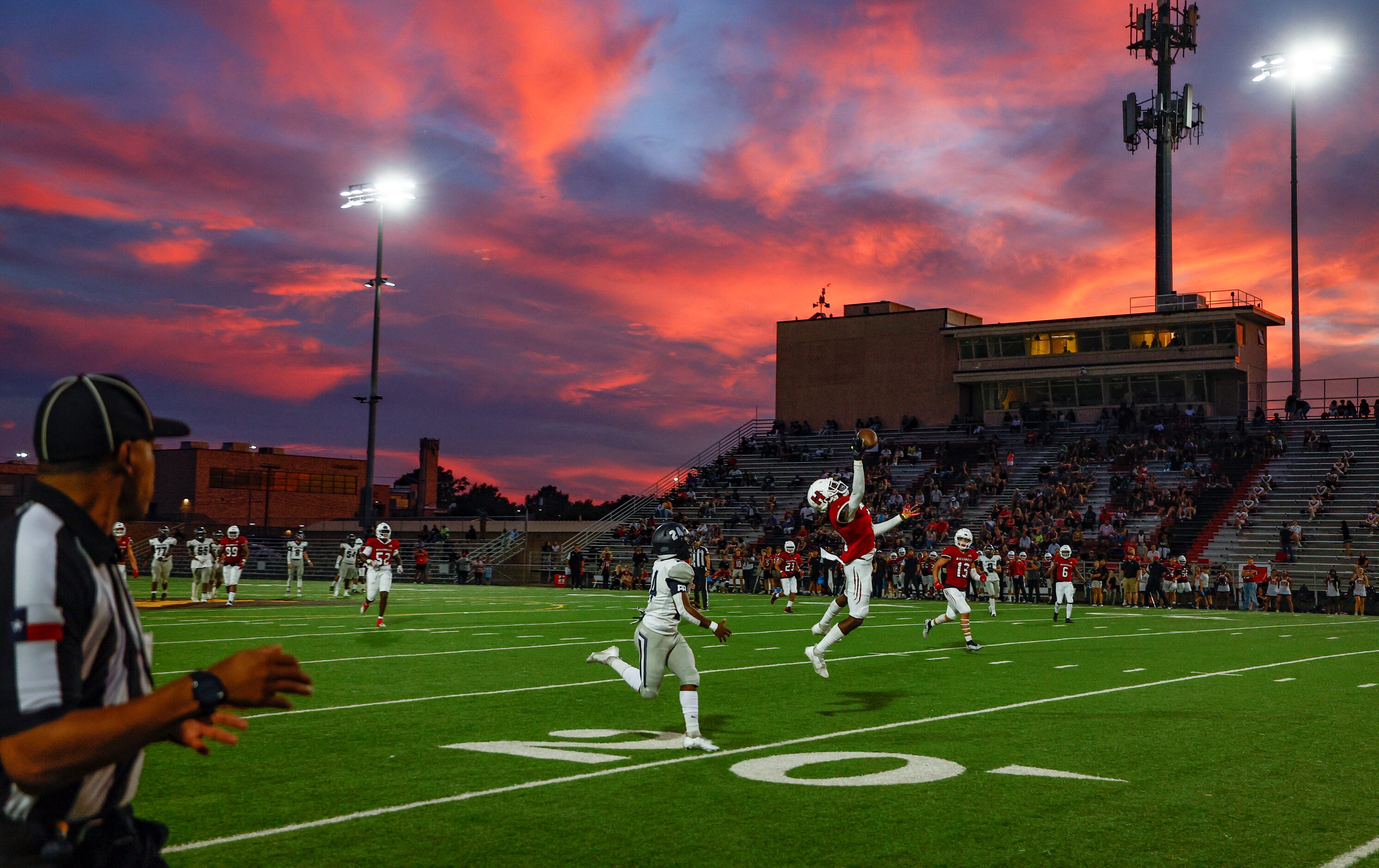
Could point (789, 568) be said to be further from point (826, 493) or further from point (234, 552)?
point (826, 493)

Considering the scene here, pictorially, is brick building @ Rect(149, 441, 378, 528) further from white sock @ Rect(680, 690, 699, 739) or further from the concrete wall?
white sock @ Rect(680, 690, 699, 739)

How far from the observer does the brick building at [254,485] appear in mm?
79062

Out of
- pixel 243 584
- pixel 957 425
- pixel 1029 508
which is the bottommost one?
pixel 243 584

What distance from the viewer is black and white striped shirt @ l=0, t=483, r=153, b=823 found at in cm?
242

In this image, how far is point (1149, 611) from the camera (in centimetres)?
3105

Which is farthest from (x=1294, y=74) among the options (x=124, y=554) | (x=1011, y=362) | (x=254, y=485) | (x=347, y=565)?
(x=254, y=485)

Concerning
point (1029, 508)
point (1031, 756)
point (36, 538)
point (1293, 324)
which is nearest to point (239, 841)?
point (36, 538)

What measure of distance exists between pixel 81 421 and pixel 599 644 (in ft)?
50.9

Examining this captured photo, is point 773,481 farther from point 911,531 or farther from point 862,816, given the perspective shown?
point 862,816

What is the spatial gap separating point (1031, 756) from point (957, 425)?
45.8 metres

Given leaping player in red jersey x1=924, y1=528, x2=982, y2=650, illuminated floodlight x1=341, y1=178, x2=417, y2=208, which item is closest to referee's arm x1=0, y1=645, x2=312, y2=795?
leaping player in red jersey x1=924, y1=528, x2=982, y2=650

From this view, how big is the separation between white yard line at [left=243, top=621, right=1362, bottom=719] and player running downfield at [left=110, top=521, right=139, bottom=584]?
215 centimetres

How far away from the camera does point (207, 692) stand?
2.55 m

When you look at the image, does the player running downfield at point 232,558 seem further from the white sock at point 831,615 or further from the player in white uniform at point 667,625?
the player in white uniform at point 667,625
